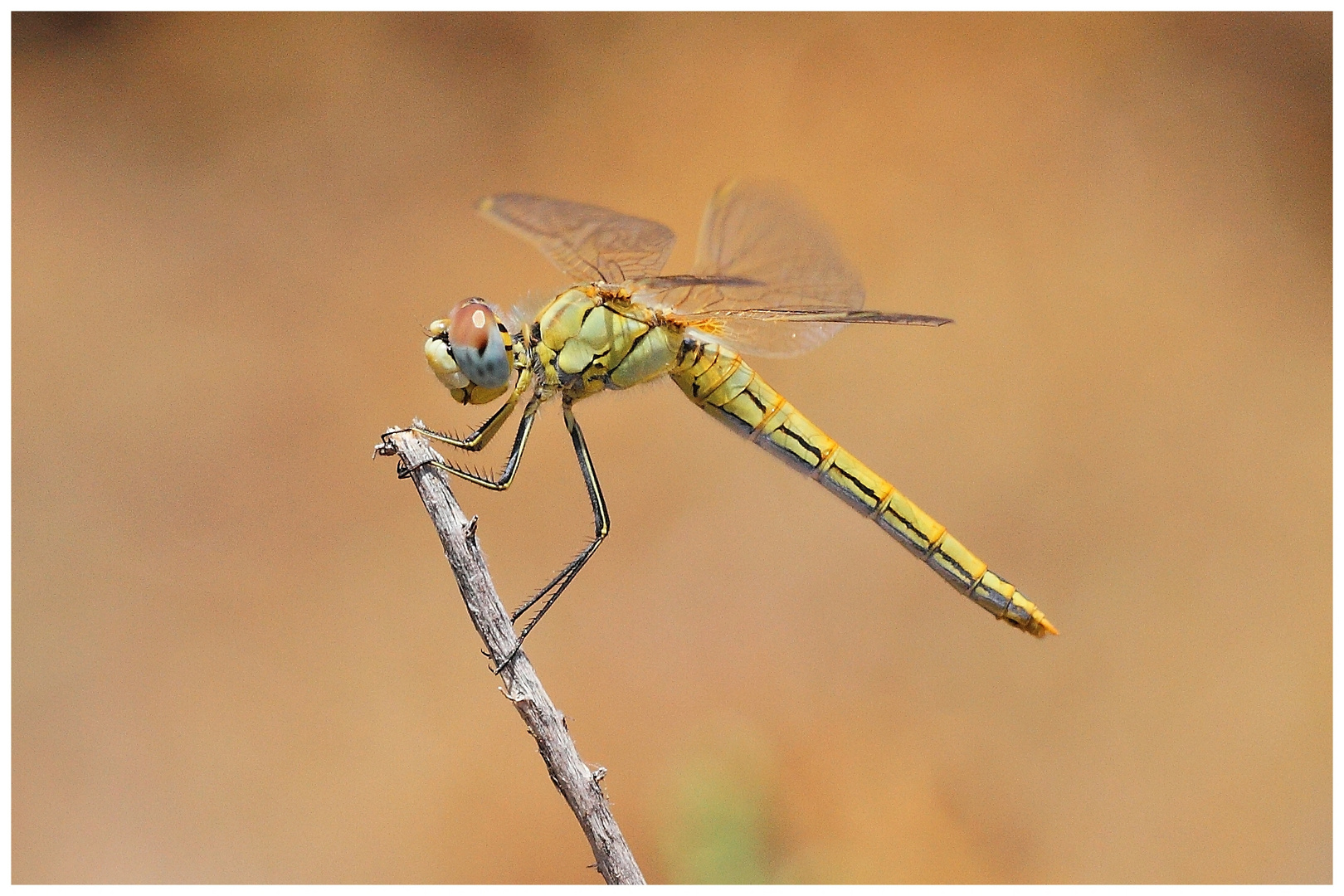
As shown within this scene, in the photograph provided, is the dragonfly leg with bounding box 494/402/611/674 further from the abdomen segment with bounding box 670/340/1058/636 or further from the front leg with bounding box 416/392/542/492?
the abdomen segment with bounding box 670/340/1058/636

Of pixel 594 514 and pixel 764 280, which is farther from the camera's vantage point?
pixel 764 280

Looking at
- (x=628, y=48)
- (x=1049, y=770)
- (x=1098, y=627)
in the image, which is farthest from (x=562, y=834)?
(x=628, y=48)

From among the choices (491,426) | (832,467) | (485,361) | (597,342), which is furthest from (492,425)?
(832,467)

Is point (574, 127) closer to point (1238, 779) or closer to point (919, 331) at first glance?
point (919, 331)

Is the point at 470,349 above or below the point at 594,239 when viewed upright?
below

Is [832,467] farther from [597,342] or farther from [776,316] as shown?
[597,342]

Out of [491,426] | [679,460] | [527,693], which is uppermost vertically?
[679,460]
